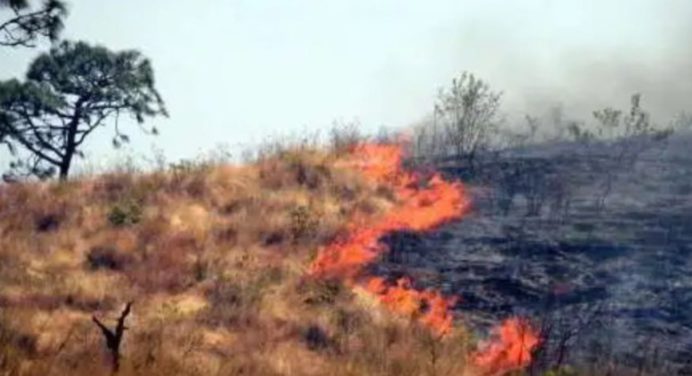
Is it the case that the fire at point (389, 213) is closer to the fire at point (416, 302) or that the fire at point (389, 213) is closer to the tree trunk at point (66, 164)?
the fire at point (416, 302)

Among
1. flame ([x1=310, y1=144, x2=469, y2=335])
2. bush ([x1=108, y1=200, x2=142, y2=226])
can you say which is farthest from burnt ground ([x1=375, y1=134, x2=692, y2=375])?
bush ([x1=108, y1=200, x2=142, y2=226])

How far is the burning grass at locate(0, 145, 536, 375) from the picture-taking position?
43.4 feet

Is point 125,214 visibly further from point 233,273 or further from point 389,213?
point 389,213

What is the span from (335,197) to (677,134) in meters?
14.1

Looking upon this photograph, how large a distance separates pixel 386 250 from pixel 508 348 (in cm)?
465

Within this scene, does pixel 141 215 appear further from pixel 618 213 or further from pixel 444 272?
pixel 618 213

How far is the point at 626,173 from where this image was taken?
74.2ft

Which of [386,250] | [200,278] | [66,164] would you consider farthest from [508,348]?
[66,164]

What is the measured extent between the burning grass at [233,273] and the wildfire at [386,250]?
0.04 meters

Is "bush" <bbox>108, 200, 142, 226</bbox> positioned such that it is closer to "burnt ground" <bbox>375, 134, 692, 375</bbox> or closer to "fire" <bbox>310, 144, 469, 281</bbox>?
"fire" <bbox>310, 144, 469, 281</bbox>

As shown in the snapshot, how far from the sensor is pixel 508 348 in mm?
14234

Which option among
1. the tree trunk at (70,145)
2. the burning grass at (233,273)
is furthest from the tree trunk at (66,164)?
the burning grass at (233,273)

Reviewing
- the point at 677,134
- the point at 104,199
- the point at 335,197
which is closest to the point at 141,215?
the point at 104,199

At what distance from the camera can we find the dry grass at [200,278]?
42.7 feet
